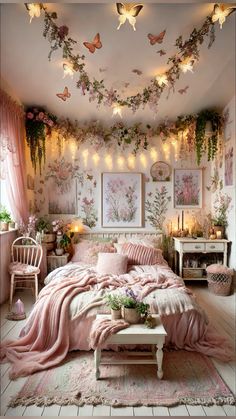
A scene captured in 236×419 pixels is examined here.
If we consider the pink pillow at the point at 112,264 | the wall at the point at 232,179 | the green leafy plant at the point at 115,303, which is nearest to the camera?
the green leafy plant at the point at 115,303

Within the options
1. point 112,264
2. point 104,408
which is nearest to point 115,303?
point 104,408

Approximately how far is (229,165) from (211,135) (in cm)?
59

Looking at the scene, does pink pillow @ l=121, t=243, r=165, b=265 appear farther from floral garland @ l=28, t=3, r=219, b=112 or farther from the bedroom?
floral garland @ l=28, t=3, r=219, b=112

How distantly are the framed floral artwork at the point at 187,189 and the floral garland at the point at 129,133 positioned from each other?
288 mm

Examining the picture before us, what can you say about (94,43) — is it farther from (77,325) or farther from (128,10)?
(77,325)

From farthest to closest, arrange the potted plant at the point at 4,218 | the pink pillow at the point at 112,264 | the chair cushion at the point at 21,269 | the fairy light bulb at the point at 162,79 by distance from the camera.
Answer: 1. the potted plant at the point at 4,218
2. the chair cushion at the point at 21,269
3. the pink pillow at the point at 112,264
4. the fairy light bulb at the point at 162,79

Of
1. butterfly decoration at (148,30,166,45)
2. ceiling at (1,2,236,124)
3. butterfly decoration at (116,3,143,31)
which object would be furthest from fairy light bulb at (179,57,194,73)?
butterfly decoration at (116,3,143,31)

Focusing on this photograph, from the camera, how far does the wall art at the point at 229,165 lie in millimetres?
4855

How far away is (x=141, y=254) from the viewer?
452cm

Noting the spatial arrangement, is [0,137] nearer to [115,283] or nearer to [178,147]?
[115,283]

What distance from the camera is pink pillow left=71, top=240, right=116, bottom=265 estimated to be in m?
4.62

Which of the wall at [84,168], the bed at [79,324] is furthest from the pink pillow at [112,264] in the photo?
the wall at [84,168]

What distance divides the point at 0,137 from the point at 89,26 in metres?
1.71

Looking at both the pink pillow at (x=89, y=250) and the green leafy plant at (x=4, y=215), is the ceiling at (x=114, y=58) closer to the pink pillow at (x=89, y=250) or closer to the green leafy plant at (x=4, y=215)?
the green leafy plant at (x=4, y=215)
